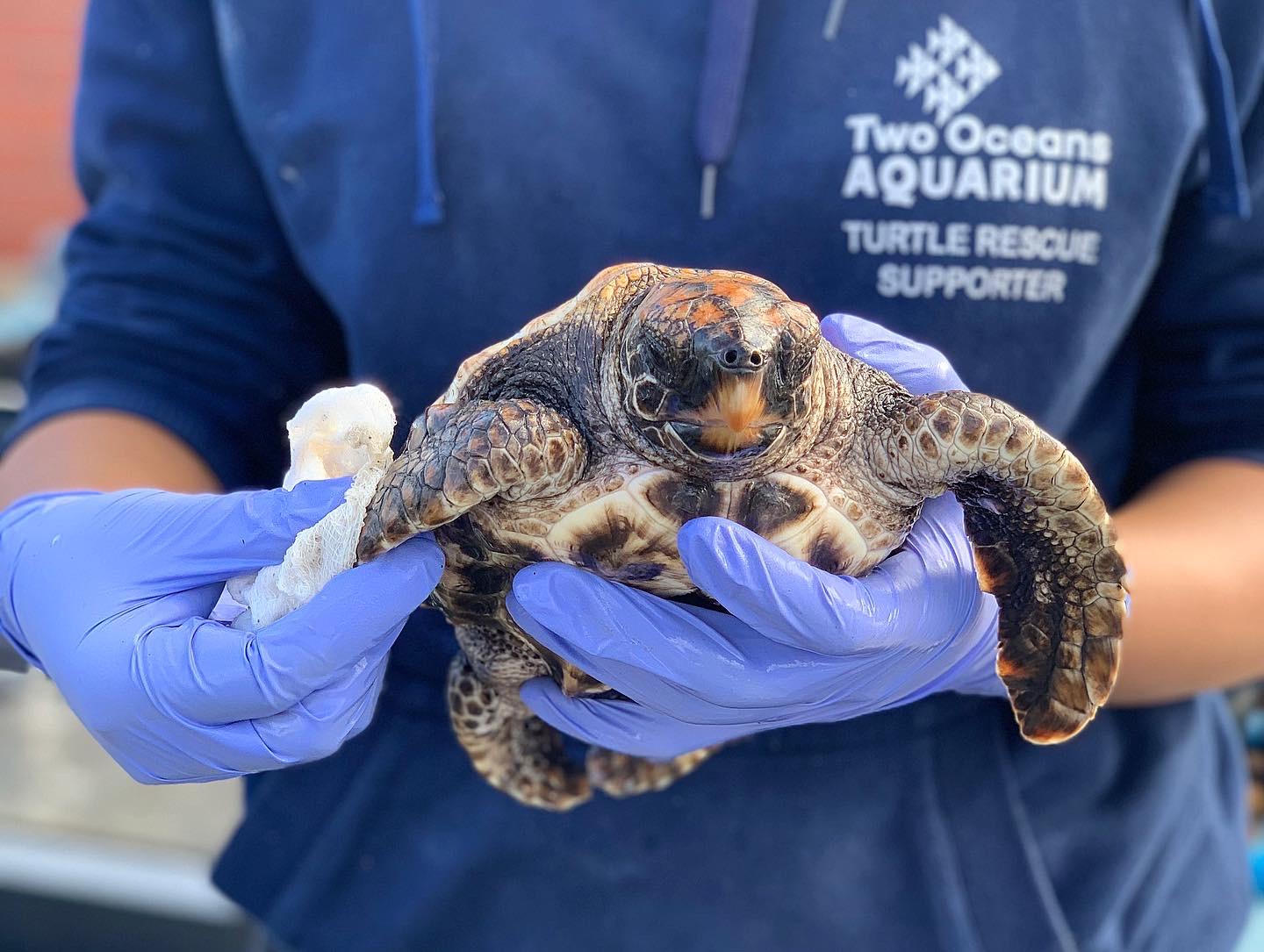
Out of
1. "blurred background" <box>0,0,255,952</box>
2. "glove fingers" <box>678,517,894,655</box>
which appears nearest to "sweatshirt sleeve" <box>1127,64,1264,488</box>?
"glove fingers" <box>678,517,894,655</box>

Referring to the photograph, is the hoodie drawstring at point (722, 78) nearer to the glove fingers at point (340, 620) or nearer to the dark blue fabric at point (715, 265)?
the dark blue fabric at point (715, 265)

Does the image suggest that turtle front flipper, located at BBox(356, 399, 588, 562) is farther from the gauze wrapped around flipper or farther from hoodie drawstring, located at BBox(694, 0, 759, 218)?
hoodie drawstring, located at BBox(694, 0, 759, 218)

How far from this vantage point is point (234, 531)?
0.82 meters

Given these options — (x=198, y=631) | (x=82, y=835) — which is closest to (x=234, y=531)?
(x=198, y=631)

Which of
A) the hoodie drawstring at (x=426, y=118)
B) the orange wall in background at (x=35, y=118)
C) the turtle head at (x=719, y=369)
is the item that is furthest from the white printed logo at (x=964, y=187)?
the orange wall in background at (x=35, y=118)

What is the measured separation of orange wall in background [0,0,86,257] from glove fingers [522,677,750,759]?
442cm

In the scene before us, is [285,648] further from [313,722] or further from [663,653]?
[663,653]

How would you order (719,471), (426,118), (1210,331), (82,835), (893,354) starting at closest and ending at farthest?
(719,471) < (893,354) < (426,118) < (1210,331) < (82,835)

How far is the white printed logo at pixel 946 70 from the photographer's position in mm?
958

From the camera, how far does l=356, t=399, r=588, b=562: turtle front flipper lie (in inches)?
28.0

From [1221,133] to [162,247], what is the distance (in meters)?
1.18

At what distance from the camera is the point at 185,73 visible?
3.84 ft

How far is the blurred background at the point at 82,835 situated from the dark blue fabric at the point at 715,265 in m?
0.41

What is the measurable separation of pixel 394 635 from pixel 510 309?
39 centimetres
